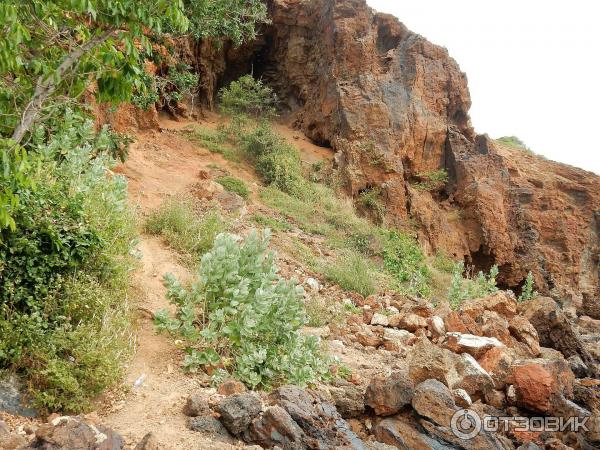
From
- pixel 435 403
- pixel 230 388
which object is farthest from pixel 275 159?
pixel 230 388

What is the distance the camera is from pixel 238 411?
3322 millimetres

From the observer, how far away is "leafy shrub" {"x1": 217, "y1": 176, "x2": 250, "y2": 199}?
37.6 ft

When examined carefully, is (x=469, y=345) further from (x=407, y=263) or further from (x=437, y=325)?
(x=407, y=263)

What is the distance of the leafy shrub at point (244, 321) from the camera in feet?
13.6

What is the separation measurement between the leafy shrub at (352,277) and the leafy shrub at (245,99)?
312 inches

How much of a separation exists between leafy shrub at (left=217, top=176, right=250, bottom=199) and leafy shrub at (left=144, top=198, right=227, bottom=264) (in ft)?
13.7

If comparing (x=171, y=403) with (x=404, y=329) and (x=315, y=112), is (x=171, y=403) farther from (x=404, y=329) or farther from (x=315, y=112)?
(x=315, y=112)

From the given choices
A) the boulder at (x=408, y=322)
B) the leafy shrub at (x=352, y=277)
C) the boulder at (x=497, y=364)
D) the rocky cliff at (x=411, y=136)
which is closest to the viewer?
the boulder at (x=497, y=364)

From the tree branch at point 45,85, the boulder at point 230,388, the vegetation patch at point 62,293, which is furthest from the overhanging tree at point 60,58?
the boulder at point 230,388

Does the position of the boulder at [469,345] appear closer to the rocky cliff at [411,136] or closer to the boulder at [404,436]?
the boulder at [404,436]

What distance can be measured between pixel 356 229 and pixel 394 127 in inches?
198

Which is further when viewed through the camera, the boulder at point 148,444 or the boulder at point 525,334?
the boulder at point 525,334

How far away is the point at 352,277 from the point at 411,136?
29.7ft

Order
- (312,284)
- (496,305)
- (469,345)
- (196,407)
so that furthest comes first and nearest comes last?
(496,305)
(312,284)
(469,345)
(196,407)
